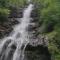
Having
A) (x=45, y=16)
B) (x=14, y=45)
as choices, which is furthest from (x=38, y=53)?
(x=45, y=16)

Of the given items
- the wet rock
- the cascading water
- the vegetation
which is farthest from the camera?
the cascading water

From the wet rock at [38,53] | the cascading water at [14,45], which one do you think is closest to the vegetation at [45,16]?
the wet rock at [38,53]

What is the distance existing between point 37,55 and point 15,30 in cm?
325

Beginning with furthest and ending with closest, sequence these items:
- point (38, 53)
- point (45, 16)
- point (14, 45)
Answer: point (14, 45) < point (45, 16) < point (38, 53)

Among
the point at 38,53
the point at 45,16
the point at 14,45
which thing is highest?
the point at 45,16

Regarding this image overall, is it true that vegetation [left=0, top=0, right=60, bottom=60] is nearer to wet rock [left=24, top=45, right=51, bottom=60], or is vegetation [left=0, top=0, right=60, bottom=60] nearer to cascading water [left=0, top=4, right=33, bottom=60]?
wet rock [left=24, top=45, right=51, bottom=60]

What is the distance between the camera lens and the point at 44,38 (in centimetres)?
1037

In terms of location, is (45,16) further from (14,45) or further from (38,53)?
(14,45)

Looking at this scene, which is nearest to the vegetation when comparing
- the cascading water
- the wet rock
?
the wet rock

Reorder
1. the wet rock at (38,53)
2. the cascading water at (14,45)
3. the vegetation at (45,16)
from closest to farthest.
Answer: the vegetation at (45,16), the wet rock at (38,53), the cascading water at (14,45)

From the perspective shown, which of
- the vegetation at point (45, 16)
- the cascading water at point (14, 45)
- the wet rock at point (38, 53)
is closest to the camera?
Answer: the vegetation at point (45, 16)

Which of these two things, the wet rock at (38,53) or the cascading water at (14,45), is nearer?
the wet rock at (38,53)

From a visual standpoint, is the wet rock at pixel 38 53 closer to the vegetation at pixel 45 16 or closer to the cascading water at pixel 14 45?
the cascading water at pixel 14 45

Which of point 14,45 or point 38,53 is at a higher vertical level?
point 14,45
